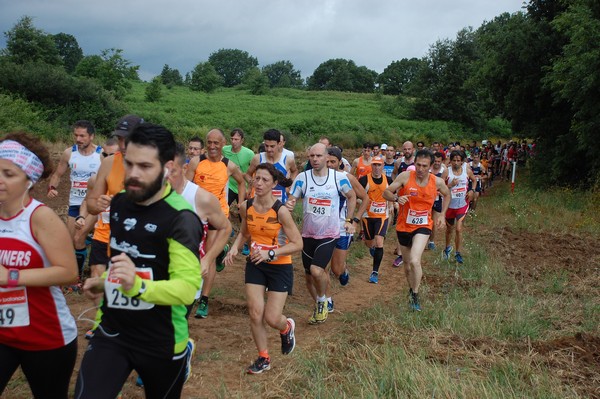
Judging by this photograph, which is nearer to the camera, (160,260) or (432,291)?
(160,260)

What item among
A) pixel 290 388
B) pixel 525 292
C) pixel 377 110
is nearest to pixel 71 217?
pixel 290 388

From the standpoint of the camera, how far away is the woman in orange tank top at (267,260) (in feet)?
18.0

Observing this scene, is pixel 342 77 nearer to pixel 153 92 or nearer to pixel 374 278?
pixel 153 92

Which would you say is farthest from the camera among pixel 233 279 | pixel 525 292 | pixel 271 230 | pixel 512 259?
pixel 512 259

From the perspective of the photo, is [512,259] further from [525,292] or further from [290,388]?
[290,388]

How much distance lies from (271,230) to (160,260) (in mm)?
2880

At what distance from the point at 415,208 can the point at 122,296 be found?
18.2ft

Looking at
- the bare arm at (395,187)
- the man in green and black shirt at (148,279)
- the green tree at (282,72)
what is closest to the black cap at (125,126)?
the man in green and black shirt at (148,279)

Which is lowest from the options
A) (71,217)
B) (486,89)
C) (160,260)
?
(71,217)

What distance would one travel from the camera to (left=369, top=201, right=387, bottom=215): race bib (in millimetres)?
9898

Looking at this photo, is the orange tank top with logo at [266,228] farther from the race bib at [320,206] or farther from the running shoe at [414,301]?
the running shoe at [414,301]

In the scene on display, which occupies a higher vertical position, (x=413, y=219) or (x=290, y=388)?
(x=413, y=219)

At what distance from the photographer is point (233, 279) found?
30.8 feet

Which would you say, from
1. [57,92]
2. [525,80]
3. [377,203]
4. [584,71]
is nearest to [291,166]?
[377,203]
